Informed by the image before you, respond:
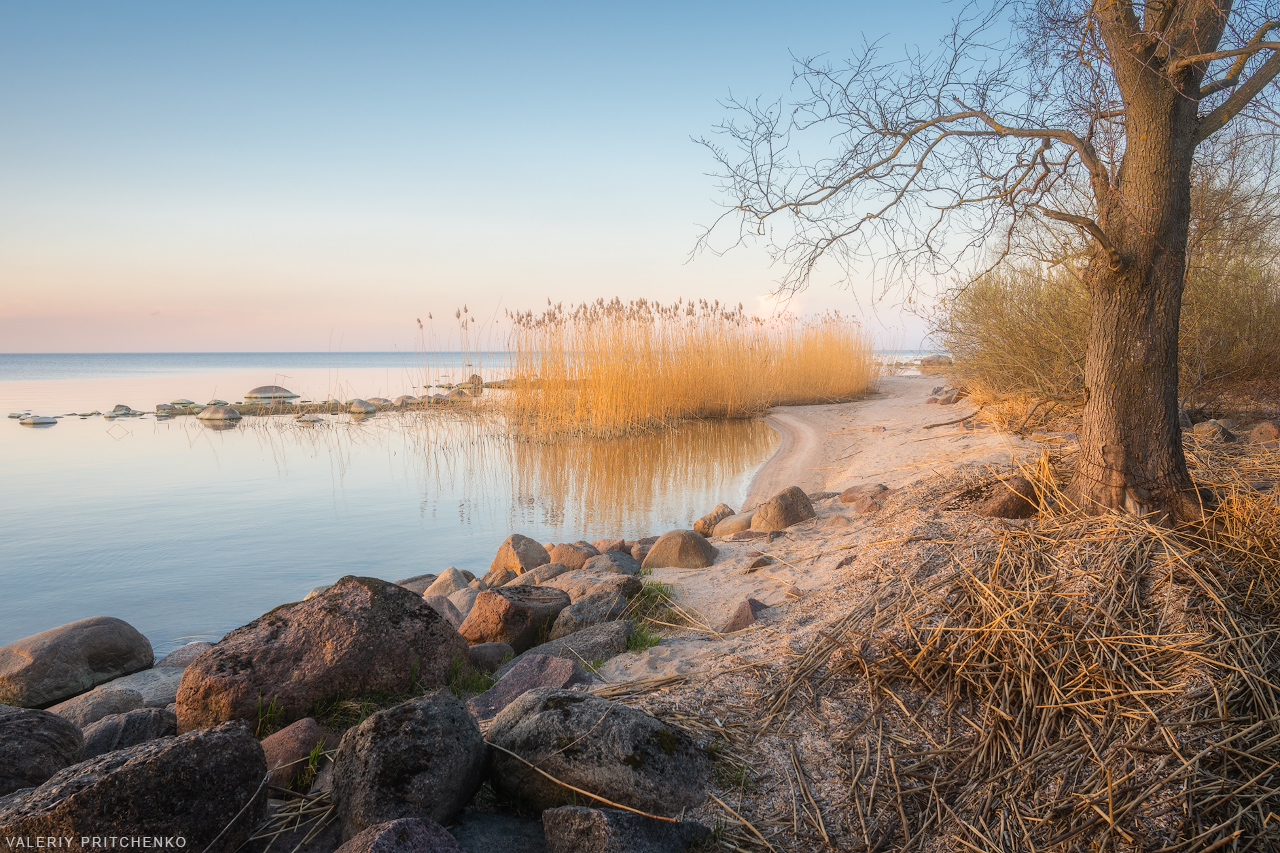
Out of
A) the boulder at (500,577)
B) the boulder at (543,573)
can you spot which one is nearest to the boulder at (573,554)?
the boulder at (543,573)

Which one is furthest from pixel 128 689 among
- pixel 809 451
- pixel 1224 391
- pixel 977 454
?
pixel 1224 391

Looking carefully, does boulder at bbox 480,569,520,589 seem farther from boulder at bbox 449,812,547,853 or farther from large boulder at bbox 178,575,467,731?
boulder at bbox 449,812,547,853

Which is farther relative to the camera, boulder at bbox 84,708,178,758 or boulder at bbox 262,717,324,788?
boulder at bbox 84,708,178,758

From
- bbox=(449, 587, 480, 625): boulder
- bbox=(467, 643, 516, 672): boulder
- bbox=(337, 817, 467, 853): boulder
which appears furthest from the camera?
bbox=(449, 587, 480, 625): boulder

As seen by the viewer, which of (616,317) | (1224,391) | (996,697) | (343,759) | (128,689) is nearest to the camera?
(343,759)

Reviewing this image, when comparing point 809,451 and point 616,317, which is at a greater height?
point 616,317

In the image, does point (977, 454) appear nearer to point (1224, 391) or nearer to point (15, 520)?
point (1224, 391)

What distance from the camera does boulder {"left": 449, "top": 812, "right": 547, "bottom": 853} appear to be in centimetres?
169

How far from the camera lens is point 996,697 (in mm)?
1980

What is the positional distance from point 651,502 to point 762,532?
274cm

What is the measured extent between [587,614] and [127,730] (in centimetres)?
196

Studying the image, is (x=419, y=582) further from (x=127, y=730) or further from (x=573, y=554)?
(x=127, y=730)

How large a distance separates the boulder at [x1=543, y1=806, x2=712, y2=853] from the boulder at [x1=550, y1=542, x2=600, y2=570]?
3.50 metres

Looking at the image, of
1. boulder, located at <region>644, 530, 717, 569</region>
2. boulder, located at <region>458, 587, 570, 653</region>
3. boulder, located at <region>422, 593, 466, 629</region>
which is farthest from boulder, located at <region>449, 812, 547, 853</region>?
boulder, located at <region>644, 530, 717, 569</region>
